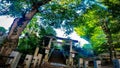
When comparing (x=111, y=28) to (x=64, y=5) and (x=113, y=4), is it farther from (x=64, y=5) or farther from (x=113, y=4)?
(x=64, y=5)

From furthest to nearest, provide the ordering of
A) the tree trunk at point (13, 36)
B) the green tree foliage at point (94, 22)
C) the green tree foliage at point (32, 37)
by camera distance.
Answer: the green tree foliage at point (32, 37)
the green tree foliage at point (94, 22)
the tree trunk at point (13, 36)

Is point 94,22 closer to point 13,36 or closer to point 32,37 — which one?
point 32,37

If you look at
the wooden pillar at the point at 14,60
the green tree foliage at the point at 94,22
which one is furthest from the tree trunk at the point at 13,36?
the green tree foliage at the point at 94,22

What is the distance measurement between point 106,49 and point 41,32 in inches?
→ 285

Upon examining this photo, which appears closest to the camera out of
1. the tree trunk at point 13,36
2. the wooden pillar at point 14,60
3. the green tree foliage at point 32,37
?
the wooden pillar at point 14,60

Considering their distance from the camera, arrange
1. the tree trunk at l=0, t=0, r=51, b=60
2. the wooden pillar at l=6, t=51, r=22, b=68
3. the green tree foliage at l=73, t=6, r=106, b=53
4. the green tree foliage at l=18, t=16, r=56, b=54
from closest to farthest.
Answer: the wooden pillar at l=6, t=51, r=22, b=68 < the tree trunk at l=0, t=0, r=51, b=60 < the green tree foliage at l=73, t=6, r=106, b=53 < the green tree foliage at l=18, t=16, r=56, b=54

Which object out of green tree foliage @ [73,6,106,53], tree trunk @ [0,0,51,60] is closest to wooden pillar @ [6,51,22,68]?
tree trunk @ [0,0,51,60]

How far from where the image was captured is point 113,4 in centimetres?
1694

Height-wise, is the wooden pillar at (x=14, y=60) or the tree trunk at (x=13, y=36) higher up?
the tree trunk at (x=13, y=36)

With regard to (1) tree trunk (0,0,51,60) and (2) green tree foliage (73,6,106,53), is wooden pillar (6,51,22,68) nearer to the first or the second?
(1) tree trunk (0,0,51,60)

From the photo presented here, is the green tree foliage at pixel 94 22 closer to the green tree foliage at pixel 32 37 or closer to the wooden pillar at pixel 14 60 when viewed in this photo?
the green tree foliage at pixel 32 37

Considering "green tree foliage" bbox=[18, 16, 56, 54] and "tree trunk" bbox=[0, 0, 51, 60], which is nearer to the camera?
"tree trunk" bbox=[0, 0, 51, 60]

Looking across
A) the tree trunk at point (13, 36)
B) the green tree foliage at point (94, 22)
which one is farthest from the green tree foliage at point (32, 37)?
the tree trunk at point (13, 36)

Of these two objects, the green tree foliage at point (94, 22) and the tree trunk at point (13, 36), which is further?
the green tree foliage at point (94, 22)
